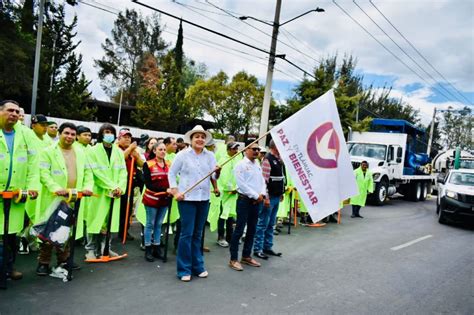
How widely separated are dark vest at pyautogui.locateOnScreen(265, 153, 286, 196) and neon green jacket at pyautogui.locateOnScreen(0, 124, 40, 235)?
3.37 metres

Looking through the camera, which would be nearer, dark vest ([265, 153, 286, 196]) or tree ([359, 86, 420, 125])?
dark vest ([265, 153, 286, 196])

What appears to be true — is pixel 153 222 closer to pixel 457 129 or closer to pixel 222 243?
pixel 222 243

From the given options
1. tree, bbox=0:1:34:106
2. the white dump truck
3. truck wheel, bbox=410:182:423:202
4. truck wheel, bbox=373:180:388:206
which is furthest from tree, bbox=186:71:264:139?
truck wheel, bbox=373:180:388:206

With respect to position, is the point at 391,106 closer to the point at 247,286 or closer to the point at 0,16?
the point at 0,16

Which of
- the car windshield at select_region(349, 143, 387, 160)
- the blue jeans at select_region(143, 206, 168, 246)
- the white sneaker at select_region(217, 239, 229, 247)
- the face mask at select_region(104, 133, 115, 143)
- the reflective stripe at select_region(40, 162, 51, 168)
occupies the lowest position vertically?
the white sneaker at select_region(217, 239, 229, 247)

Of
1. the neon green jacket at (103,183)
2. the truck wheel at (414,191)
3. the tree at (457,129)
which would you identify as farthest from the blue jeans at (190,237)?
the tree at (457,129)

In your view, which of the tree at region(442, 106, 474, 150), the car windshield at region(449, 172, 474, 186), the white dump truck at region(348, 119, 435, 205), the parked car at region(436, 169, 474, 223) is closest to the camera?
the parked car at region(436, 169, 474, 223)

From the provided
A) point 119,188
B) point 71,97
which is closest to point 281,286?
point 119,188

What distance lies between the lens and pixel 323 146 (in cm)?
527

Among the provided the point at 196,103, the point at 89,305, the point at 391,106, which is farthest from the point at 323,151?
the point at 391,106

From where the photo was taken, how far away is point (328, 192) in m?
5.21

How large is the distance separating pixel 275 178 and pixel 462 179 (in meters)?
8.17

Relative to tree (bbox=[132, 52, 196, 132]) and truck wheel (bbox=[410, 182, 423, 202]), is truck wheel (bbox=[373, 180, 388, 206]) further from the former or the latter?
tree (bbox=[132, 52, 196, 132])

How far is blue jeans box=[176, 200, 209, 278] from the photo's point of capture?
4.81 m
